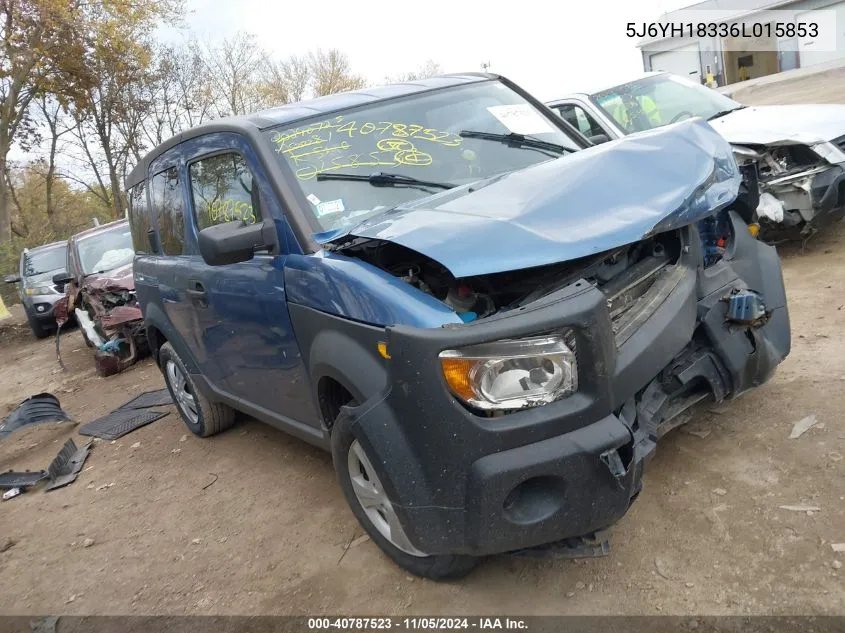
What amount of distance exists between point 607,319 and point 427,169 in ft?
4.50

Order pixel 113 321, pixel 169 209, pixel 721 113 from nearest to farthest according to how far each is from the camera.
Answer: pixel 169 209, pixel 721 113, pixel 113 321

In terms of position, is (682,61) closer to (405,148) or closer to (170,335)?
(170,335)

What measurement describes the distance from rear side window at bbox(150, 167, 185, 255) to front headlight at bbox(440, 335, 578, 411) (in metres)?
2.60

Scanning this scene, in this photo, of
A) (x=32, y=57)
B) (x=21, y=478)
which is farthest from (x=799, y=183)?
(x=32, y=57)

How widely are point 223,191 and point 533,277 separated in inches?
75.3

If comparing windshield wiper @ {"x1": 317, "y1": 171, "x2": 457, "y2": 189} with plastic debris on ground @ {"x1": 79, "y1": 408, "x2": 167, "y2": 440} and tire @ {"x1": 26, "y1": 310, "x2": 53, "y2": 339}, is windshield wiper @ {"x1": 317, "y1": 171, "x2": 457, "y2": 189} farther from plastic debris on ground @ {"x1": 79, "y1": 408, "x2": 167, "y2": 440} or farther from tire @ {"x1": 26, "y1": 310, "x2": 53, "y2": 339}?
tire @ {"x1": 26, "y1": 310, "x2": 53, "y2": 339}

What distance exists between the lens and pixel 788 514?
2.64m

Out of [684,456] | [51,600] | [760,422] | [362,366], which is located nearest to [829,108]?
[760,422]

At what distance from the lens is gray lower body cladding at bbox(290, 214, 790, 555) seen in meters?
2.11

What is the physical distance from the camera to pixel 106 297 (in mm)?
8750

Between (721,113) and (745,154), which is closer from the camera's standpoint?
(745,154)

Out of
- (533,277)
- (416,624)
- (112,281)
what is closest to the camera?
(533,277)

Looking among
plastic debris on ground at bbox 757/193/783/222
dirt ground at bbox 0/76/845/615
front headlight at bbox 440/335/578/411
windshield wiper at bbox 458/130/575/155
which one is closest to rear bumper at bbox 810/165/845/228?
plastic debris on ground at bbox 757/193/783/222

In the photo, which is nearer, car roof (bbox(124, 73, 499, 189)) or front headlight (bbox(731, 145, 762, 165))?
car roof (bbox(124, 73, 499, 189))
